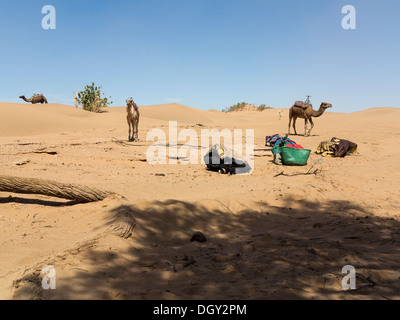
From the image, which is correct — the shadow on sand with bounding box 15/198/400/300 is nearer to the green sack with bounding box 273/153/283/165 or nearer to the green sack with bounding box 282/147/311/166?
the green sack with bounding box 282/147/311/166

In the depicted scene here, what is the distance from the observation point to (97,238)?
3.36 meters

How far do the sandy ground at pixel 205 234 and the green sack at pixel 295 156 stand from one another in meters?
0.74

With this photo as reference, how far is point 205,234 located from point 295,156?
5.26 meters

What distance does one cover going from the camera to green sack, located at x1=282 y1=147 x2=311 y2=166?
850 cm

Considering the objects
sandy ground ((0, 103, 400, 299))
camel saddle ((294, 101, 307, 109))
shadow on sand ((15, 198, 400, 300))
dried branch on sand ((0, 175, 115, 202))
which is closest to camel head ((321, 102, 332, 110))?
camel saddle ((294, 101, 307, 109))

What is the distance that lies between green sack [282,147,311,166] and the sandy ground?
2.42ft

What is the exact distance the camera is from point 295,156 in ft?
27.9

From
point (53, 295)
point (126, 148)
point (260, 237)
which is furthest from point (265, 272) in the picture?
point (126, 148)

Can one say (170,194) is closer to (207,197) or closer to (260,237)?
(207,197)

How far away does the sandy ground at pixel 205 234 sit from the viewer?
2.48 metres

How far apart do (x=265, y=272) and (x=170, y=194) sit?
2962 mm
